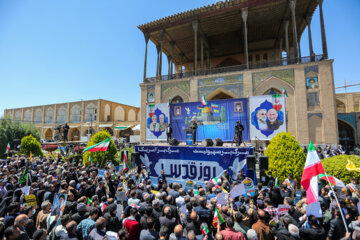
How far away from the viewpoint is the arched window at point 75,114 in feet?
115

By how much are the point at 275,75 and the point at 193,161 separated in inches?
464

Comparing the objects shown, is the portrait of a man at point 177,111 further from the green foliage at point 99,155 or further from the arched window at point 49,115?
the arched window at point 49,115

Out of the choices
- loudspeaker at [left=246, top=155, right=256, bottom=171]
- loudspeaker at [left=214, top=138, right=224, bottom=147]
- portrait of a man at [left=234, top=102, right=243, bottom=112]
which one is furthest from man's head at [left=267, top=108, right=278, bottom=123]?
loudspeaker at [left=246, top=155, right=256, bottom=171]

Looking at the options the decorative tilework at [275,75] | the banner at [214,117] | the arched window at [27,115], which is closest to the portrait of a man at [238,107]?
the banner at [214,117]

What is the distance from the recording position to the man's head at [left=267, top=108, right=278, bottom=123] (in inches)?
499

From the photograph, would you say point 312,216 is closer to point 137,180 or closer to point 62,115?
point 137,180

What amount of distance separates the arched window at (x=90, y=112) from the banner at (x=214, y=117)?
23.1m

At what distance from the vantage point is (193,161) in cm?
837

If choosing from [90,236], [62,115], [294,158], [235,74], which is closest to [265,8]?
[235,74]

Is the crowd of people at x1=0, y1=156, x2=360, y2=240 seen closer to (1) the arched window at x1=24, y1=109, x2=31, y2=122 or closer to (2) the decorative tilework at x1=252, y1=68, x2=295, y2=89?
(2) the decorative tilework at x1=252, y1=68, x2=295, y2=89

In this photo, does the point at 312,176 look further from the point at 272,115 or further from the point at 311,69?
the point at 311,69

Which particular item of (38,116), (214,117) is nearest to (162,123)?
(214,117)

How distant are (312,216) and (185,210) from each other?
2063 millimetres

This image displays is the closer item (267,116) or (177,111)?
(267,116)
